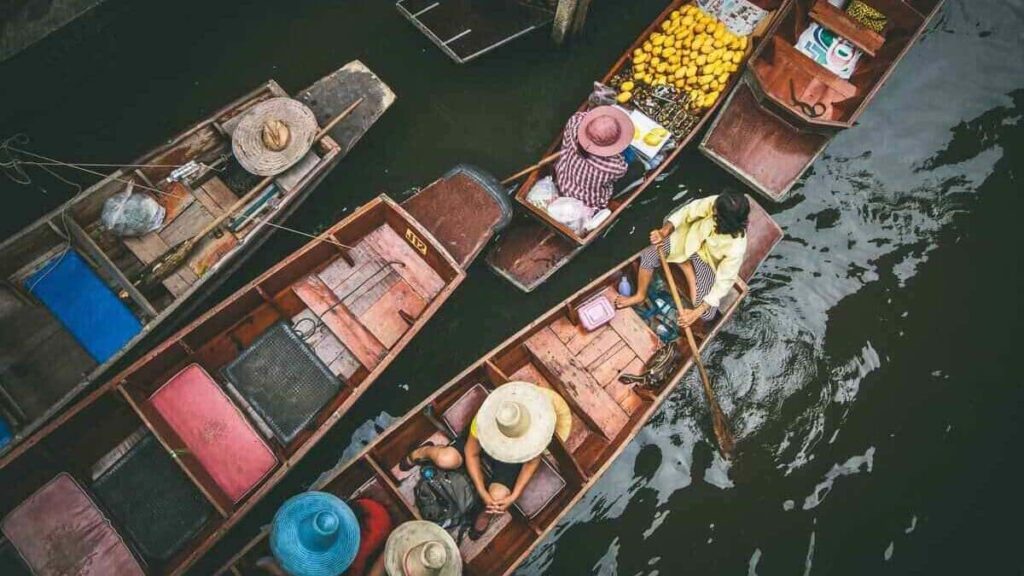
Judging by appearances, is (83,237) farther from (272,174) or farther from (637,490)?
(637,490)

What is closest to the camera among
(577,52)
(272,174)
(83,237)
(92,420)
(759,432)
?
(92,420)

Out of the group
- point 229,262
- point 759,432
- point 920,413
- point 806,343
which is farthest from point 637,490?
point 229,262

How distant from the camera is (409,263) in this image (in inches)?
258

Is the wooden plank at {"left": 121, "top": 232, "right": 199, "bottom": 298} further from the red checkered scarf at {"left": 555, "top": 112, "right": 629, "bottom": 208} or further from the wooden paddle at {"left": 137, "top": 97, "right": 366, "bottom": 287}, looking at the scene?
the red checkered scarf at {"left": 555, "top": 112, "right": 629, "bottom": 208}

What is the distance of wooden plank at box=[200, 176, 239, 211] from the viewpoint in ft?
22.0

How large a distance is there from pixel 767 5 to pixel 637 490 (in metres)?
6.37

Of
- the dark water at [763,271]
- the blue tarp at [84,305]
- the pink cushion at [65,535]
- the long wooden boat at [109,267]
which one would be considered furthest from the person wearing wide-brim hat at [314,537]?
the blue tarp at [84,305]

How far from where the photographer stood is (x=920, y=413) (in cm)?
733

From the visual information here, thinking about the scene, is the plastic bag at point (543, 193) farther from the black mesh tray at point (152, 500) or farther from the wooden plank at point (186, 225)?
the black mesh tray at point (152, 500)

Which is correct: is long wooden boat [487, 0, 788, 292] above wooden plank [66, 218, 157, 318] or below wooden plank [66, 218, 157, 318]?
below

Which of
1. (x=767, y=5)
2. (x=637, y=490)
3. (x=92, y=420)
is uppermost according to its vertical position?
(x=92, y=420)

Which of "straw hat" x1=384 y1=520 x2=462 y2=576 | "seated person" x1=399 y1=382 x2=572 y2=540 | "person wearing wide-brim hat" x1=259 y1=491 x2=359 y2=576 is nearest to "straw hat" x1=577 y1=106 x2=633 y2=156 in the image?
"seated person" x1=399 y1=382 x2=572 y2=540

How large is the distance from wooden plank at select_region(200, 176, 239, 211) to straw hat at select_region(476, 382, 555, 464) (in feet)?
12.8

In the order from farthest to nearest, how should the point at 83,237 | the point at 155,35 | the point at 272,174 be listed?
the point at 155,35 < the point at 272,174 < the point at 83,237
